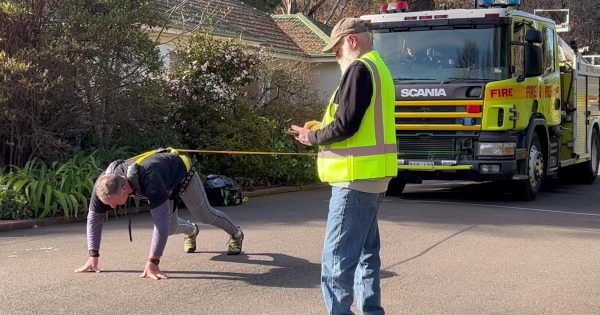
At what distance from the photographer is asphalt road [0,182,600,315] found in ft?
19.9

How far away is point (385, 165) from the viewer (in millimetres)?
4535

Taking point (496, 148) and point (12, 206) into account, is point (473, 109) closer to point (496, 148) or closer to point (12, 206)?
point (496, 148)

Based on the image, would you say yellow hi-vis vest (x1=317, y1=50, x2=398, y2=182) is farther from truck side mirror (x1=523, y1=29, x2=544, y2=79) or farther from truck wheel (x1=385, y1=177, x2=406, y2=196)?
truck wheel (x1=385, y1=177, x2=406, y2=196)

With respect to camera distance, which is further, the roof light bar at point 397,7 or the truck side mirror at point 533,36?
the roof light bar at point 397,7

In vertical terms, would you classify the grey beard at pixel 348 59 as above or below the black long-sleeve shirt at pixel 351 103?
above

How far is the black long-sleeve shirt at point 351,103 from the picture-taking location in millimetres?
4387

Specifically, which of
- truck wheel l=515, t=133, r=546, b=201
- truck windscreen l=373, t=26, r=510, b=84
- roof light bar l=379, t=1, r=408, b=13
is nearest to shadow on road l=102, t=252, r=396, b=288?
truck windscreen l=373, t=26, r=510, b=84

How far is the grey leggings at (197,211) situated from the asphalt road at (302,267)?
1.14ft

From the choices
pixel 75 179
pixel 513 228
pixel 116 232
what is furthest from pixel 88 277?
pixel 513 228

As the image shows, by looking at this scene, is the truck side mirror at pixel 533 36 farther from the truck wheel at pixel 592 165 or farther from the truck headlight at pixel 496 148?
the truck wheel at pixel 592 165

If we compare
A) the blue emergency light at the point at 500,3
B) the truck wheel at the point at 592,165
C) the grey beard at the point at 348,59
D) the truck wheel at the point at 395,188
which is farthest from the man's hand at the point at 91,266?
the truck wheel at the point at 592,165

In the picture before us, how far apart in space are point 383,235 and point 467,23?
448 cm

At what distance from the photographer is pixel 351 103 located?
4.39 m

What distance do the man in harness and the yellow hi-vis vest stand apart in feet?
7.31
